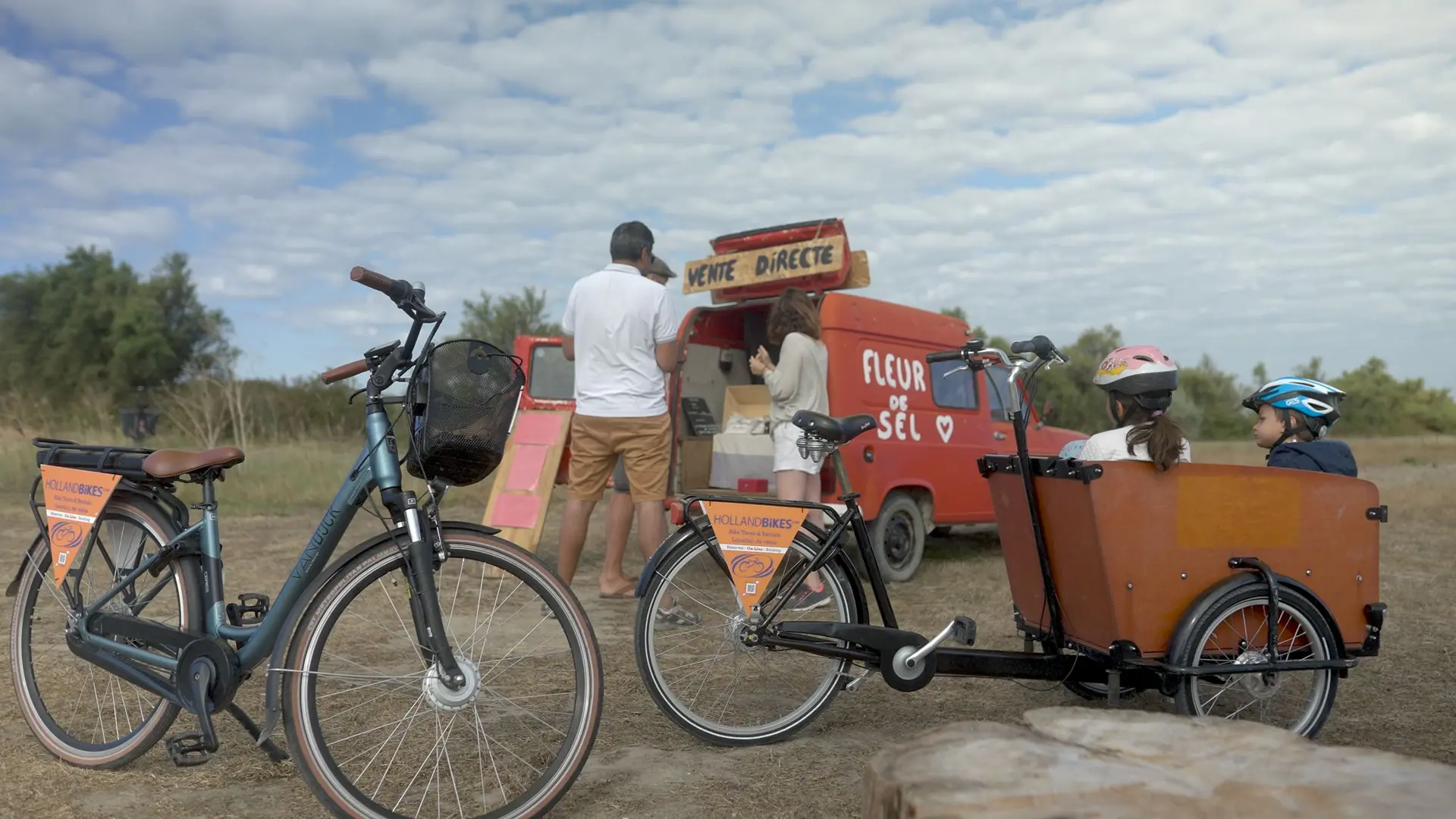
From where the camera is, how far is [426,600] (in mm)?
3160

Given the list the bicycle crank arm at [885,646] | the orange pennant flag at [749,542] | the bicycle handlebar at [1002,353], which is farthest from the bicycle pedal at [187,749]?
the bicycle handlebar at [1002,353]

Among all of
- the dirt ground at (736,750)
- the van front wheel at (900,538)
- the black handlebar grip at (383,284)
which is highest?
the black handlebar grip at (383,284)

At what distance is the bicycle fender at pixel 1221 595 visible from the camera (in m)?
3.91

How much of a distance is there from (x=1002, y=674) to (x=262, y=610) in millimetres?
2502

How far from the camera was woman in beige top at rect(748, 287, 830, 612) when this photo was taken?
6.90 metres

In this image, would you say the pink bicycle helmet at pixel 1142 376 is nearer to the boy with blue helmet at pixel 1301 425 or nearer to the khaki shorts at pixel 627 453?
the boy with blue helmet at pixel 1301 425

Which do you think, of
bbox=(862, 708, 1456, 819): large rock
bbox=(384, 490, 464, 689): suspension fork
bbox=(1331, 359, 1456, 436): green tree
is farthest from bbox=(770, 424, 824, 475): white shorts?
bbox=(1331, 359, 1456, 436): green tree

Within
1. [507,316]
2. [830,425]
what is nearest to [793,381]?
[830,425]

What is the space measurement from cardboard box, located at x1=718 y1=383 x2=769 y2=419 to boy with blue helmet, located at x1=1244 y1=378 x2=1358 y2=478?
164 inches

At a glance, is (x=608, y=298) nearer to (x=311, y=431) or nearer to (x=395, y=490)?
(x=395, y=490)

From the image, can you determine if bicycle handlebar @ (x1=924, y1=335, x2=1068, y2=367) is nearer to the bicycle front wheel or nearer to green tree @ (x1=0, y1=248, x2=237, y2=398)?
the bicycle front wheel

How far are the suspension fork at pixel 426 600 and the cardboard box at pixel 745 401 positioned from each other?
5.37 metres

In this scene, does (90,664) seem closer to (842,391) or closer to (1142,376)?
(1142,376)

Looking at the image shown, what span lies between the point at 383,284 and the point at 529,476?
4.84 meters
